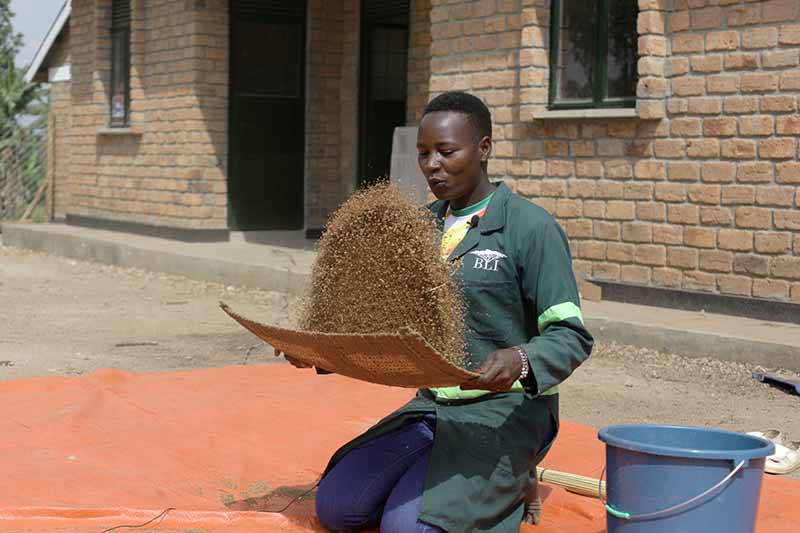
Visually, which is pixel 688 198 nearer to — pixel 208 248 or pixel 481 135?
pixel 481 135

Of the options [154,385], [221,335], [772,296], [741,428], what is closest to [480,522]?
[741,428]

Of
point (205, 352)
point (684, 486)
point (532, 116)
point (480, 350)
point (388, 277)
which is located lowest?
point (205, 352)

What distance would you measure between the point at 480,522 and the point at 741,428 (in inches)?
109

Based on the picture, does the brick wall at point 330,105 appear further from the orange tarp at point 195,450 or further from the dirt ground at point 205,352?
the orange tarp at point 195,450

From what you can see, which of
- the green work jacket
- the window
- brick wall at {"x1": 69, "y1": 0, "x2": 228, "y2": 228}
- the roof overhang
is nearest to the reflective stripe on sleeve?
the green work jacket

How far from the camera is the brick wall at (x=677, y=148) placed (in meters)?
7.80

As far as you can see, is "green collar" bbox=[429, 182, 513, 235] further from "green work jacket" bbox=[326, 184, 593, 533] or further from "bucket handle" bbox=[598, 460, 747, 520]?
"bucket handle" bbox=[598, 460, 747, 520]

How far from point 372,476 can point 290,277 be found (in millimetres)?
7034

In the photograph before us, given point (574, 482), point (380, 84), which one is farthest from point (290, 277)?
point (574, 482)

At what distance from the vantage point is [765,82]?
784cm

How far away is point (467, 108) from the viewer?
373cm

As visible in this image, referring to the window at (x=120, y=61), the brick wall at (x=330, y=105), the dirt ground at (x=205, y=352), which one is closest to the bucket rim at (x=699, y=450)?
the dirt ground at (x=205, y=352)

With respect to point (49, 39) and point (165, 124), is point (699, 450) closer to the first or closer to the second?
point (165, 124)

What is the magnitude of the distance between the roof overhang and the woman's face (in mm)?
17318
